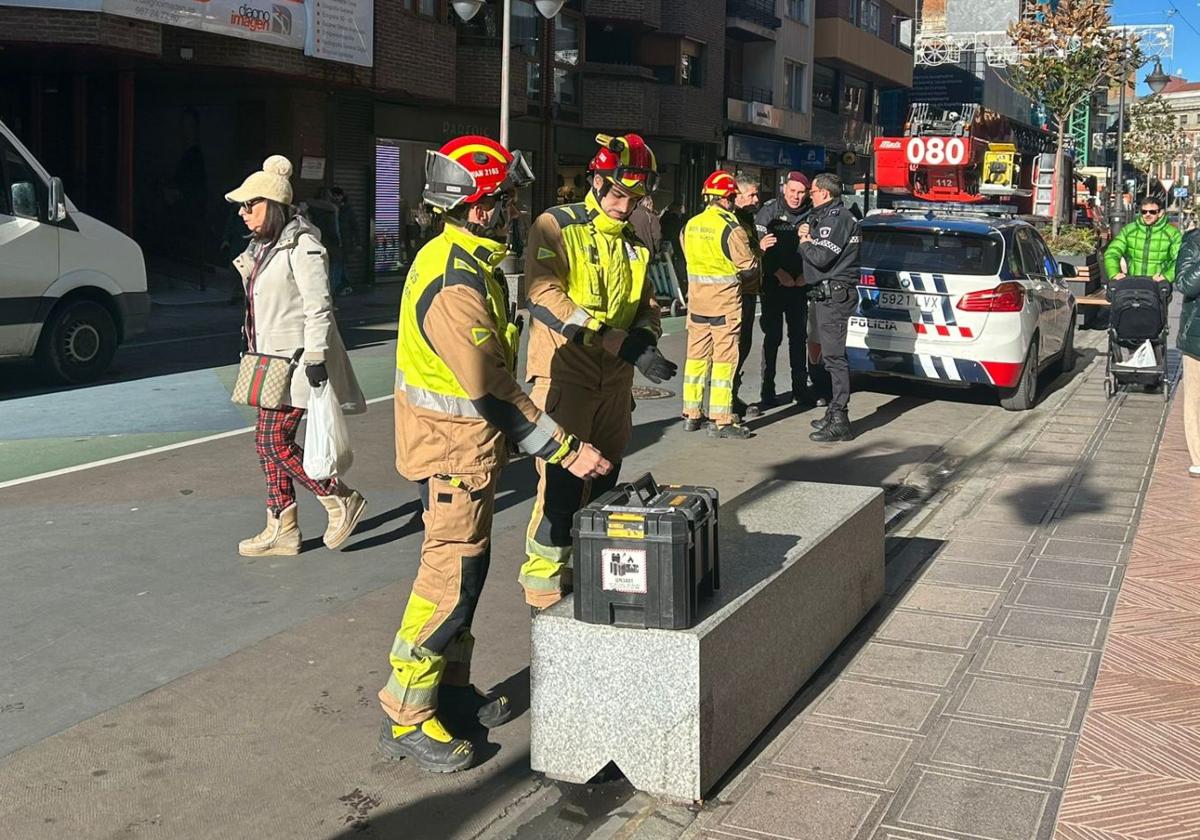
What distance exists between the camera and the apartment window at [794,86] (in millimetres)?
45094

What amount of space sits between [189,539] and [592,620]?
11.6ft

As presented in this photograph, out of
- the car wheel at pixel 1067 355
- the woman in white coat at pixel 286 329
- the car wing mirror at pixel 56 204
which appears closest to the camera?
the woman in white coat at pixel 286 329

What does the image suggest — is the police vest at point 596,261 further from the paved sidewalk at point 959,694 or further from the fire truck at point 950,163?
the fire truck at point 950,163

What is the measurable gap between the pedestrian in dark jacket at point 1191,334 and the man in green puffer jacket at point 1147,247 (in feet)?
11.3

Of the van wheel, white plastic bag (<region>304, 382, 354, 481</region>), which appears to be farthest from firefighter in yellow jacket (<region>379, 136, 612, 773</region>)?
the van wheel

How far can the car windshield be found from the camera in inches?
456

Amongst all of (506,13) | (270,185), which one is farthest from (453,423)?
(506,13)

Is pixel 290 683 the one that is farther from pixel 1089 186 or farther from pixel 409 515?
pixel 1089 186

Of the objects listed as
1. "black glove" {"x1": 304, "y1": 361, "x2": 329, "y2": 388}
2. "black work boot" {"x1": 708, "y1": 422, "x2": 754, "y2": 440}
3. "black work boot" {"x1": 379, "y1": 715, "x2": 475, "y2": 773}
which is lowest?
"black work boot" {"x1": 379, "y1": 715, "x2": 475, "y2": 773}

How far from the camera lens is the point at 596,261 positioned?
5637 mm

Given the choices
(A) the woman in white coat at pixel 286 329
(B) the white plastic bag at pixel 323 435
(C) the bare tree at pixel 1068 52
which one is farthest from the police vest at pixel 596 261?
(C) the bare tree at pixel 1068 52

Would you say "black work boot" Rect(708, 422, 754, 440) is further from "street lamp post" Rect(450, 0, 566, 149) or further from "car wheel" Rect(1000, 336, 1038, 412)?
"street lamp post" Rect(450, 0, 566, 149)

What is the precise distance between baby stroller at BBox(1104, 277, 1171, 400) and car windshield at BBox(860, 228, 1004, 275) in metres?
1.47

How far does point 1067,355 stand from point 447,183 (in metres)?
11.9
